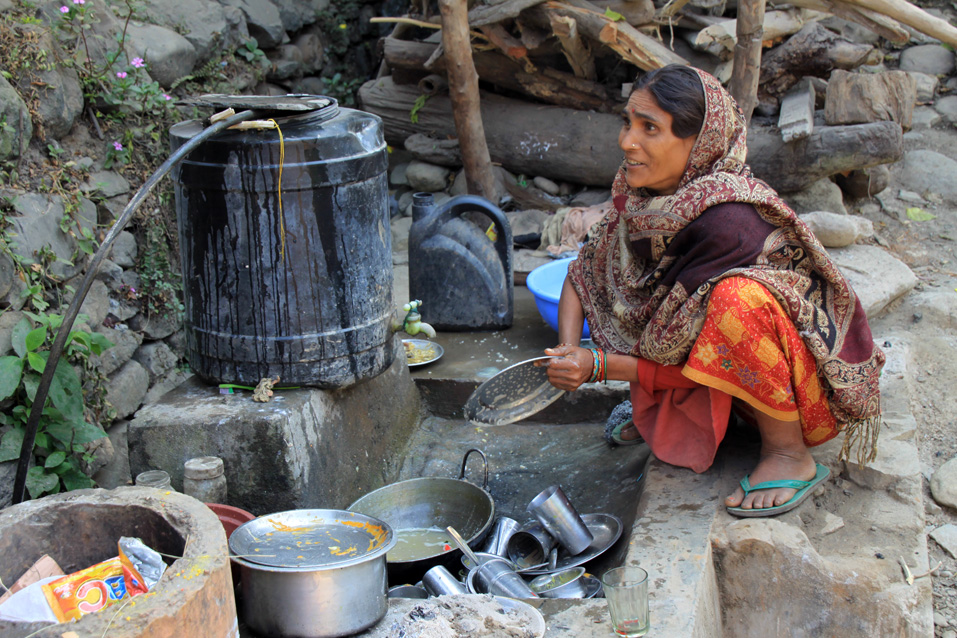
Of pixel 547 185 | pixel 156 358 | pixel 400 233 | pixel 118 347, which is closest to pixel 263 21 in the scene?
pixel 400 233

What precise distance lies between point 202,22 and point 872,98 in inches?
160

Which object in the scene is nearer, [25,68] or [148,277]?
[25,68]

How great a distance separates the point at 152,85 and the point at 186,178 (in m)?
1.93

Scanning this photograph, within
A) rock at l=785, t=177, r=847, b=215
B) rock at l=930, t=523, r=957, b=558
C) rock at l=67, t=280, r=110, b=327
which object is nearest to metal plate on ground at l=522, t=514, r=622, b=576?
rock at l=930, t=523, r=957, b=558

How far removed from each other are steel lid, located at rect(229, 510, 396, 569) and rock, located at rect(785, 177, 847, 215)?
4.00m

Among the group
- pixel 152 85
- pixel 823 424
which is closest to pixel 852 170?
pixel 823 424

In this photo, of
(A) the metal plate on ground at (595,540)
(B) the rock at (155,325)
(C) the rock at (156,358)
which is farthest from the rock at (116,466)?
(A) the metal plate on ground at (595,540)

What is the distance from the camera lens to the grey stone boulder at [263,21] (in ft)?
18.6

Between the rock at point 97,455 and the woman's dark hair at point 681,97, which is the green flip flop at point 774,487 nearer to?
the woman's dark hair at point 681,97

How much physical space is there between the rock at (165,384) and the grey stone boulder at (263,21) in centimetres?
292

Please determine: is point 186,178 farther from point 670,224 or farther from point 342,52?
point 342,52

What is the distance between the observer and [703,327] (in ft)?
7.32

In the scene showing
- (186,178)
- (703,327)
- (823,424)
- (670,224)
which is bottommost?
(823,424)

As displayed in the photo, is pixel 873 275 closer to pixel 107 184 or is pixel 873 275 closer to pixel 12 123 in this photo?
pixel 107 184
